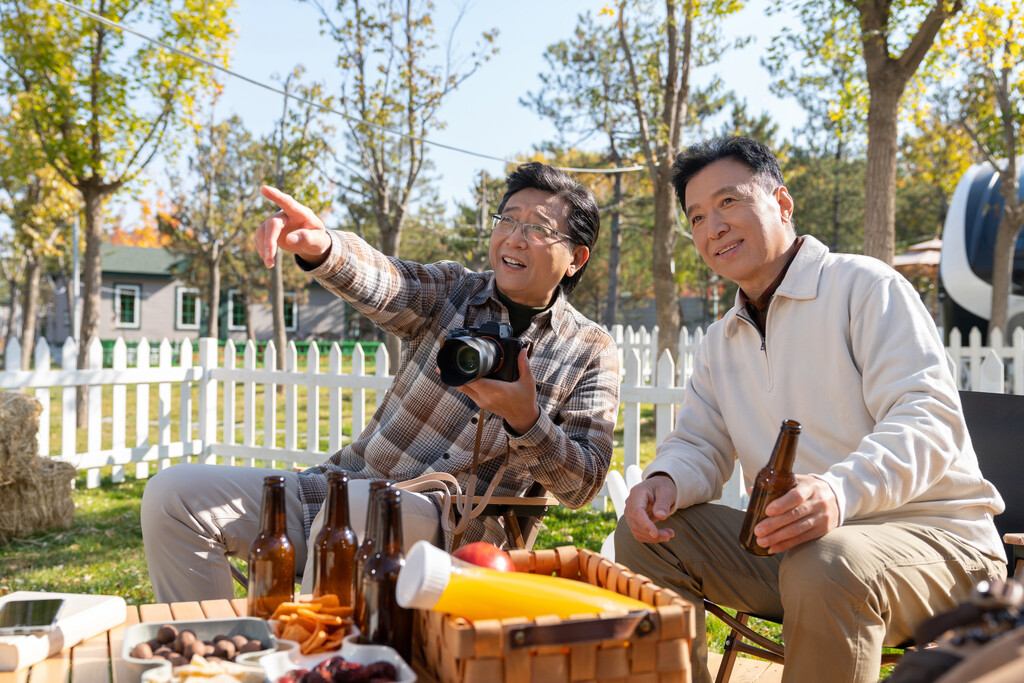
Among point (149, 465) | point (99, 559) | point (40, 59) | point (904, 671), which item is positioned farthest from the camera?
point (40, 59)

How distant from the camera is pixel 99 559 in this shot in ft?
15.3

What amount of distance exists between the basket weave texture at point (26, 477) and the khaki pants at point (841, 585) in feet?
15.0

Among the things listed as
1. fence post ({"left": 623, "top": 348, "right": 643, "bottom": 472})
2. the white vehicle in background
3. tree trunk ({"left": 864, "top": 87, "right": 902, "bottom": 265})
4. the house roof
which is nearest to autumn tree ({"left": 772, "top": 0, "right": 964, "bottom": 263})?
tree trunk ({"left": 864, "top": 87, "right": 902, "bottom": 265})

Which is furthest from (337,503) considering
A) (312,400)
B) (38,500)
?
(312,400)

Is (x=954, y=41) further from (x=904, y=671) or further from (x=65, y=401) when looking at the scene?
(x=65, y=401)

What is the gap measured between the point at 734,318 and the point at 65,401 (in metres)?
5.43

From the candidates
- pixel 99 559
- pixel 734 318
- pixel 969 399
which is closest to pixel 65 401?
pixel 99 559

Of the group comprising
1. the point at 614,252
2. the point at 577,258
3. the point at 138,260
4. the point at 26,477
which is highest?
the point at 138,260

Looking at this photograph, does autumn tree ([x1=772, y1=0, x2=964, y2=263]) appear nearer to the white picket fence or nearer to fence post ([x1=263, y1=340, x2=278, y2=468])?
the white picket fence

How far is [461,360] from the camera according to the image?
1960 millimetres

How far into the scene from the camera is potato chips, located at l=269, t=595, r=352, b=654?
1.38m

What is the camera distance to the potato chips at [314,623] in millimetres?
1376

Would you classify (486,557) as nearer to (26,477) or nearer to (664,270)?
(26,477)

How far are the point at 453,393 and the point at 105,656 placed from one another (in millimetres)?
1312
